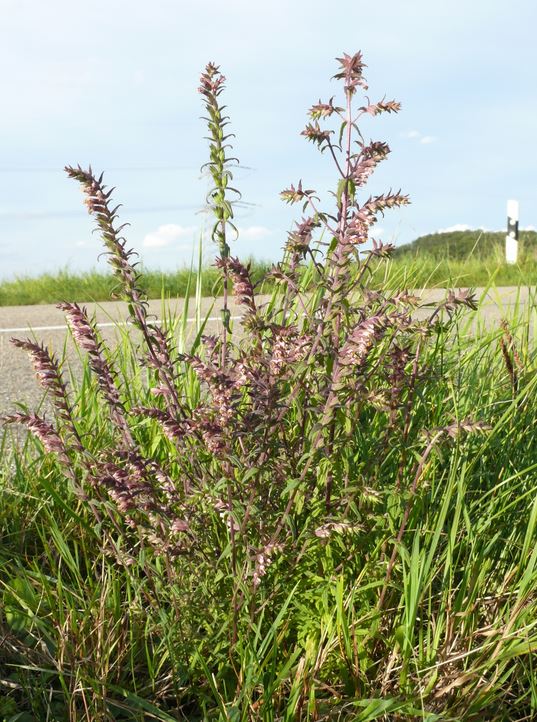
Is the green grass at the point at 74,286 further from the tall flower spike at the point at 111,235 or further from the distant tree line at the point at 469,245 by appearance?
the tall flower spike at the point at 111,235

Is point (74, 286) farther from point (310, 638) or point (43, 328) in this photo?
point (310, 638)

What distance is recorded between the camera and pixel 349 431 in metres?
2.09

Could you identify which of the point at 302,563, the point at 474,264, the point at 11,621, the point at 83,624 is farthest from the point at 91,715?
the point at 474,264

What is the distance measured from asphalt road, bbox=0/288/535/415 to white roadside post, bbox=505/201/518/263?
373 cm

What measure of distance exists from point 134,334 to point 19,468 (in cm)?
356

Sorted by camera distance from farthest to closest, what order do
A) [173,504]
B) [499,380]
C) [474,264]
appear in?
1. [474,264]
2. [499,380]
3. [173,504]

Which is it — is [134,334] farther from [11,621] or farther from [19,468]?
[11,621]

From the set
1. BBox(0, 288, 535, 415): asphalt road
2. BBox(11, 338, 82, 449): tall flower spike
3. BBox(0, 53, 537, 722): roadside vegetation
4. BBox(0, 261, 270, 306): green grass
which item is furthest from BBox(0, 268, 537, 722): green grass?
BBox(0, 261, 270, 306): green grass

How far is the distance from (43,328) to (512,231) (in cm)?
952

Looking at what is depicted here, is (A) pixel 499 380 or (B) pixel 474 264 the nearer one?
(A) pixel 499 380

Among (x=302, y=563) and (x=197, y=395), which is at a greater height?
(x=197, y=395)

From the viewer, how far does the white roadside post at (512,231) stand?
14.5m

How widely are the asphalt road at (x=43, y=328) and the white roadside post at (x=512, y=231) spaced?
3.73 meters

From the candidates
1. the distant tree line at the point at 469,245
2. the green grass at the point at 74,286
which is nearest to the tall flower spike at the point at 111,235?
the green grass at the point at 74,286
